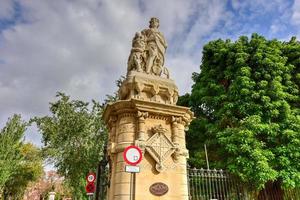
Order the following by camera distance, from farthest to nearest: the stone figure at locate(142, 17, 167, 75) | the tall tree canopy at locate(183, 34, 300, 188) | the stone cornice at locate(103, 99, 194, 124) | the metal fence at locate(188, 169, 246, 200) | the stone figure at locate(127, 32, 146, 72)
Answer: the tall tree canopy at locate(183, 34, 300, 188)
the metal fence at locate(188, 169, 246, 200)
the stone figure at locate(142, 17, 167, 75)
the stone figure at locate(127, 32, 146, 72)
the stone cornice at locate(103, 99, 194, 124)

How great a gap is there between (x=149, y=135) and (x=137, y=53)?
3.14 m

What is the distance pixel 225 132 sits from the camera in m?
13.7

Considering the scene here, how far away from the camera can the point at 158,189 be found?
6707mm

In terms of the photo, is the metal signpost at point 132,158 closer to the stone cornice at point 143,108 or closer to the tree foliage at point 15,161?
the stone cornice at point 143,108

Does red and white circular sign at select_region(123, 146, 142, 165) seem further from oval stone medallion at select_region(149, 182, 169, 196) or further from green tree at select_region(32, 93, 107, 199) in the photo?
green tree at select_region(32, 93, 107, 199)

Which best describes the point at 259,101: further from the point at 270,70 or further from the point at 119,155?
the point at 119,155

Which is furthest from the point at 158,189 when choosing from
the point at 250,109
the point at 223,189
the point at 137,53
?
the point at 250,109

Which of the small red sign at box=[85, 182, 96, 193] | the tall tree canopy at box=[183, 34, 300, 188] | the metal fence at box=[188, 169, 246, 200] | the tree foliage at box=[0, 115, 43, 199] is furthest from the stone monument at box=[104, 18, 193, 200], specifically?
the tree foliage at box=[0, 115, 43, 199]

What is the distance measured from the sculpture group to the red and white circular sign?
3.55 metres

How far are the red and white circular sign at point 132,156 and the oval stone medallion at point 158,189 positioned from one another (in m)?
1.36

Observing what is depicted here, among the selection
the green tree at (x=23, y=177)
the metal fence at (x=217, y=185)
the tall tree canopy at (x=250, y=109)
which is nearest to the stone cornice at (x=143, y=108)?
the metal fence at (x=217, y=185)

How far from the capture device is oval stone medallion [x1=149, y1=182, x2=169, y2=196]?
6.66m

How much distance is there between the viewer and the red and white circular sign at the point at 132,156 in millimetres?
5680

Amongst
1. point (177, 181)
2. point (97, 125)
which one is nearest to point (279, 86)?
point (177, 181)
